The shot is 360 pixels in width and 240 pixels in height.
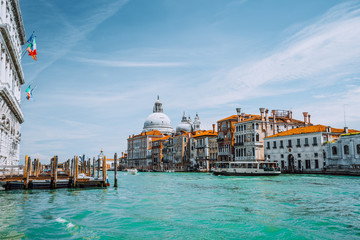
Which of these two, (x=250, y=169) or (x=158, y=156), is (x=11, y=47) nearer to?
(x=250, y=169)

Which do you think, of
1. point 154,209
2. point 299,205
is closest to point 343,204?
point 299,205

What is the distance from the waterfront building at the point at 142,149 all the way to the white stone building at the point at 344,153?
56588 millimetres

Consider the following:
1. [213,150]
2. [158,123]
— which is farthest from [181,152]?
[158,123]

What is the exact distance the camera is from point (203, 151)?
2477 inches

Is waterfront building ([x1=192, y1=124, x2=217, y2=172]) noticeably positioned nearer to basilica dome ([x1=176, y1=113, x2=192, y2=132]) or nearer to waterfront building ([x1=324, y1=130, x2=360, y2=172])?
basilica dome ([x1=176, y1=113, x2=192, y2=132])

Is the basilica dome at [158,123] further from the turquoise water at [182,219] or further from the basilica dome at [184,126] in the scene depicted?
the turquoise water at [182,219]

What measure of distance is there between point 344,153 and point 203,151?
3015 centimetres

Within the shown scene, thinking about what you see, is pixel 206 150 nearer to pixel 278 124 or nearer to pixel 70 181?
pixel 278 124

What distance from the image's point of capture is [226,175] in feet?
132

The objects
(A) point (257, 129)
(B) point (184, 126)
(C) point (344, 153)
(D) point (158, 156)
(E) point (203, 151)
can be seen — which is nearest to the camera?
(C) point (344, 153)

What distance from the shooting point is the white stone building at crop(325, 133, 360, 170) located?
114 feet

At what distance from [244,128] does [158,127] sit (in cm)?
5582

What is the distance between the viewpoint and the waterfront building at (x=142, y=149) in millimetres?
90875

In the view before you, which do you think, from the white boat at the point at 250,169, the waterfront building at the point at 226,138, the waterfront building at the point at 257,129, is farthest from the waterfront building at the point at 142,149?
the white boat at the point at 250,169
